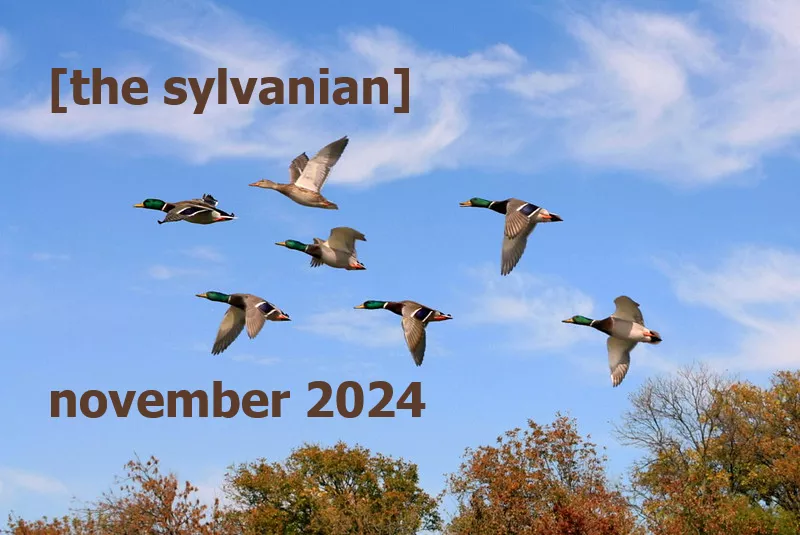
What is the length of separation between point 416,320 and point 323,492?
1433 inches

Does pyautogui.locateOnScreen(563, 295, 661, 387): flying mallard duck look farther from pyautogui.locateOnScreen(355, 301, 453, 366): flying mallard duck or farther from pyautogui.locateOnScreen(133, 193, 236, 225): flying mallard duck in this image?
pyautogui.locateOnScreen(133, 193, 236, 225): flying mallard duck

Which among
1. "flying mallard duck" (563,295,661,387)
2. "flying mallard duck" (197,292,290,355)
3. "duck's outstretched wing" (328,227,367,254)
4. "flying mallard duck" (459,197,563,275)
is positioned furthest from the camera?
"duck's outstretched wing" (328,227,367,254)

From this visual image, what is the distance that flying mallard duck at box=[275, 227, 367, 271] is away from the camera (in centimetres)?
2767

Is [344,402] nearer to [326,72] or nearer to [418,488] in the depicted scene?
[326,72]

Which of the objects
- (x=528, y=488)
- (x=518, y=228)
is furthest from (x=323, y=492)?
(x=518, y=228)

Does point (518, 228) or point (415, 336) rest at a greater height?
point (518, 228)

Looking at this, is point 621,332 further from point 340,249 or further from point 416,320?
point 340,249

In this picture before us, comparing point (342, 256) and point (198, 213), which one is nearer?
point (198, 213)

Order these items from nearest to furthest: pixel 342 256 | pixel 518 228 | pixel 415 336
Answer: pixel 415 336
pixel 518 228
pixel 342 256

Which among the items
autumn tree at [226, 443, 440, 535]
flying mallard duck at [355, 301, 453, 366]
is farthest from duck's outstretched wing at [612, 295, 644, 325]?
autumn tree at [226, 443, 440, 535]

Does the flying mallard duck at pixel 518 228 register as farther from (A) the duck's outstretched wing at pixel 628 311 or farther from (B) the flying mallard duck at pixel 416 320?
(A) the duck's outstretched wing at pixel 628 311

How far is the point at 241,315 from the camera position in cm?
2866

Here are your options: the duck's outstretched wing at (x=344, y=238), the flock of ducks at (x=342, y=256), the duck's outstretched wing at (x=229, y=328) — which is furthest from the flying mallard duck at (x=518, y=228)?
the duck's outstretched wing at (x=229, y=328)

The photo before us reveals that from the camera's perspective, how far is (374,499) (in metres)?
58.8
